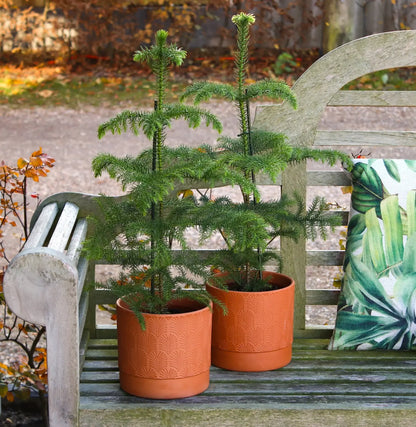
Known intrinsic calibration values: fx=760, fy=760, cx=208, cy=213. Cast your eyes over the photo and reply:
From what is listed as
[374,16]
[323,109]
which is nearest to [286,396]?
[323,109]

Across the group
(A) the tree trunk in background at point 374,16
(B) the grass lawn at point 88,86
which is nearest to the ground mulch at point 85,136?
(B) the grass lawn at point 88,86

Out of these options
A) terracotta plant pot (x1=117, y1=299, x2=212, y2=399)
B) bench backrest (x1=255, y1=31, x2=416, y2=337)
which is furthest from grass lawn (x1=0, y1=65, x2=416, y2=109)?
terracotta plant pot (x1=117, y1=299, x2=212, y2=399)

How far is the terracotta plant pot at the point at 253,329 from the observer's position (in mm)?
→ 2160

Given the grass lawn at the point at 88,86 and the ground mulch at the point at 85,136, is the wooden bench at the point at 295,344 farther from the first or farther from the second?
the grass lawn at the point at 88,86

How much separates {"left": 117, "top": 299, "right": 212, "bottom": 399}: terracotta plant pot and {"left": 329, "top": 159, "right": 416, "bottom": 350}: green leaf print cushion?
579 mm

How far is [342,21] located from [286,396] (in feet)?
23.2

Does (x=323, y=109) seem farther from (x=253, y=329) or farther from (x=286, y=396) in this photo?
(x=286, y=396)

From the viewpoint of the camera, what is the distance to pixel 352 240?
2.39m

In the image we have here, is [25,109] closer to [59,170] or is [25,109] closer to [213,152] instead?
[59,170]

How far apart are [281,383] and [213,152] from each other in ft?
2.29

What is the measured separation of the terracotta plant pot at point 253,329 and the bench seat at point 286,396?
4 centimetres

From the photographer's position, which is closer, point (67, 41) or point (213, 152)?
point (213, 152)

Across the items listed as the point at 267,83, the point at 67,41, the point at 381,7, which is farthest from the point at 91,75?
the point at 267,83

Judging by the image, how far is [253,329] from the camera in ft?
7.14
